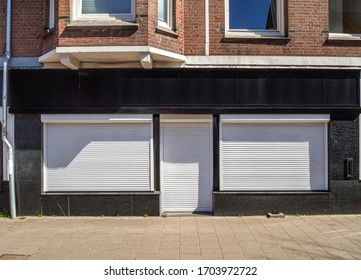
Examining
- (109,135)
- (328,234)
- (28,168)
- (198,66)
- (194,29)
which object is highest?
(194,29)

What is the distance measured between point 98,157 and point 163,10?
380 centimetres

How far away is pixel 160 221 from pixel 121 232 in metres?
1.11

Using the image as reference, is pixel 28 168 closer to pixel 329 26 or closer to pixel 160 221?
pixel 160 221

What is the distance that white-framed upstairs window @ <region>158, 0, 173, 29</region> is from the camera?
8016mm

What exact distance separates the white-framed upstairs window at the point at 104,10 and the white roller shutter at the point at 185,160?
2686mm

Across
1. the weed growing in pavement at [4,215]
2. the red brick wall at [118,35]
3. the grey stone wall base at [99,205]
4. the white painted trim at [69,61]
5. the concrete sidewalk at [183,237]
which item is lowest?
the concrete sidewalk at [183,237]

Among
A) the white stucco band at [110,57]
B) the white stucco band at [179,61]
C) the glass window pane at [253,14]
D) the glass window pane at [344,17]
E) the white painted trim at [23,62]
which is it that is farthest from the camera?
the glass window pane at [344,17]

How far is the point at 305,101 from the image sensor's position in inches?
320

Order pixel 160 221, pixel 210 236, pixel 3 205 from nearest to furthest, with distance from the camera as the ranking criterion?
pixel 210 236 → pixel 160 221 → pixel 3 205

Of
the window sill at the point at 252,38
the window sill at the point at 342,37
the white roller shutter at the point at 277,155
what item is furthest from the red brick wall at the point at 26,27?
the window sill at the point at 342,37

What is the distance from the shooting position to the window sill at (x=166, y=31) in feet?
25.2

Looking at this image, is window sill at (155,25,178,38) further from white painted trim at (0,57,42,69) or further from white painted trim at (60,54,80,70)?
white painted trim at (0,57,42,69)

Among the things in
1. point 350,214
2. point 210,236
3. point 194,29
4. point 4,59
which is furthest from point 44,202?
point 350,214

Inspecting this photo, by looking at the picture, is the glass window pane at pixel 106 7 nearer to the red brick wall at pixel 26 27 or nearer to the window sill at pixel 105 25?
the window sill at pixel 105 25
